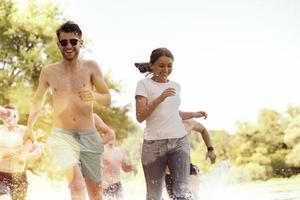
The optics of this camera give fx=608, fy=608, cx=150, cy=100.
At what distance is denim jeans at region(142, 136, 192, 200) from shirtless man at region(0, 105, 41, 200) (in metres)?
1.65

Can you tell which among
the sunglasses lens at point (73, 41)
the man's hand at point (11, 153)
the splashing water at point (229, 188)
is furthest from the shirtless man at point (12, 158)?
the splashing water at point (229, 188)

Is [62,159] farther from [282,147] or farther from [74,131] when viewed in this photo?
[282,147]

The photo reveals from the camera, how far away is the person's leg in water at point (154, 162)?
4.93 meters

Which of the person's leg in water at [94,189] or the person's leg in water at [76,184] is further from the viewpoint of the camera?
the person's leg in water at [94,189]

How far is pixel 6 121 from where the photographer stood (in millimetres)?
6535

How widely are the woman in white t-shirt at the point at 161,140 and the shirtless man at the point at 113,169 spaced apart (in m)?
2.40

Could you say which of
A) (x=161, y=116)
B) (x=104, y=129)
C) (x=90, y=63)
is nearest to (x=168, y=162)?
(x=161, y=116)

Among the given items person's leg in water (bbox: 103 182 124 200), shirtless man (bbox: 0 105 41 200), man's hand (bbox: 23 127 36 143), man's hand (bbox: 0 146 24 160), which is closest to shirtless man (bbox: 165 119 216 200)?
person's leg in water (bbox: 103 182 124 200)

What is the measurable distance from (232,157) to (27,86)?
9.79 m

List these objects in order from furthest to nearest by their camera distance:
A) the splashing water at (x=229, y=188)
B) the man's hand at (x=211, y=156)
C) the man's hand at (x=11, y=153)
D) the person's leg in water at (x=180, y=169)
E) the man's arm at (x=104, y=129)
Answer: the splashing water at (x=229, y=188), the man's arm at (x=104, y=129), the man's hand at (x=11, y=153), the man's hand at (x=211, y=156), the person's leg in water at (x=180, y=169)

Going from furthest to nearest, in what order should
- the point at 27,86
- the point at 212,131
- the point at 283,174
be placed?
the point at 212,131 → the point at 283,174 → the point at 27,86

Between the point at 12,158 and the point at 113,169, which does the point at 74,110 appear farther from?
the point at 113,169

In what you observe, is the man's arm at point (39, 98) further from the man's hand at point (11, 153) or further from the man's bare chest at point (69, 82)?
the man's hand at point (11, 153)

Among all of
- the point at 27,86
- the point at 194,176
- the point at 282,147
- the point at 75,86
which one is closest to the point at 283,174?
the point at 282,147
